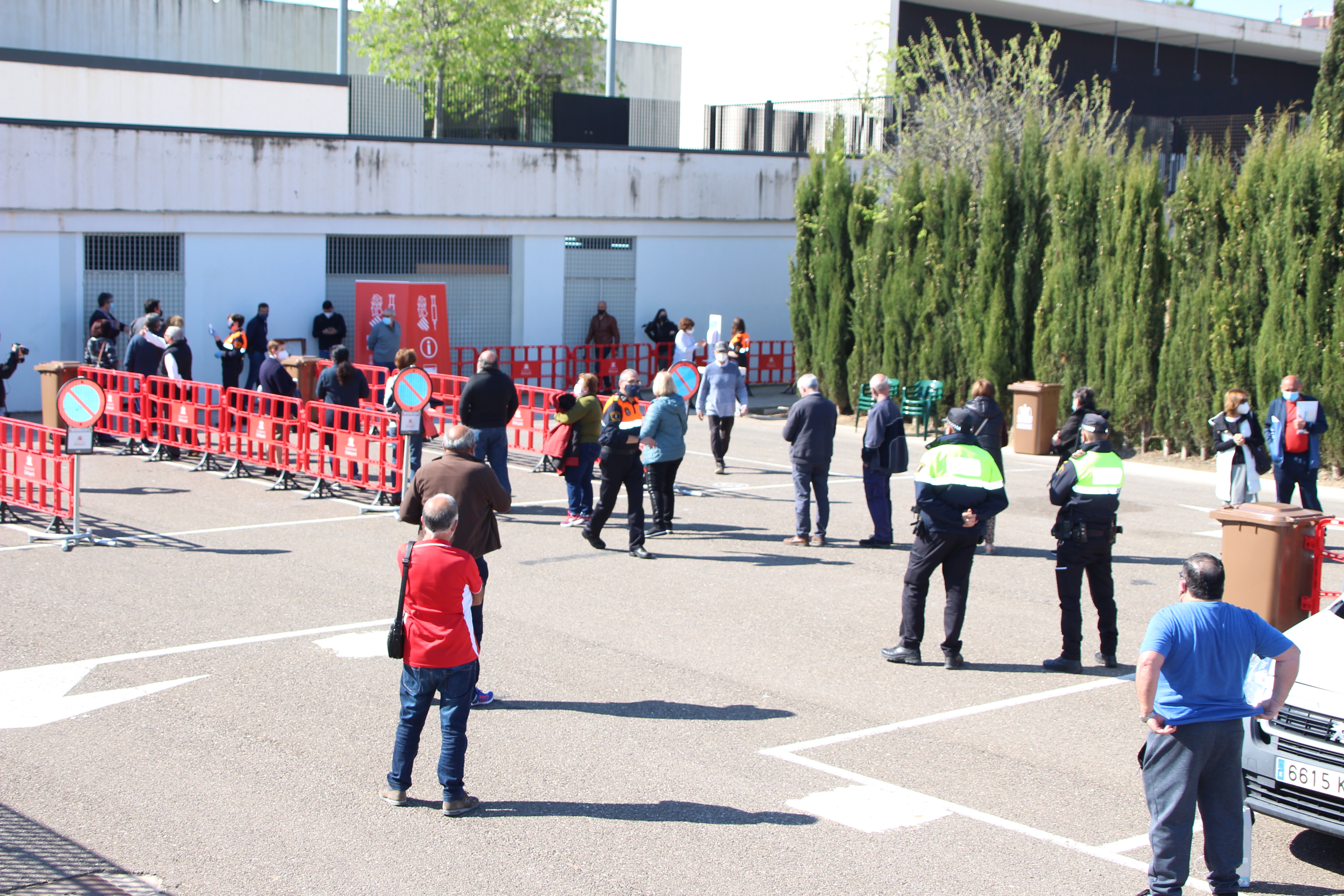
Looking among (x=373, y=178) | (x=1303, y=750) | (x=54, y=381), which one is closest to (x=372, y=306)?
(x=373, y=178)

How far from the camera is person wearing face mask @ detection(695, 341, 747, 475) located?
18109 mm

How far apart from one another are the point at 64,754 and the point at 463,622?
2672mm

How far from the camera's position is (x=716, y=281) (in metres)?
31.5

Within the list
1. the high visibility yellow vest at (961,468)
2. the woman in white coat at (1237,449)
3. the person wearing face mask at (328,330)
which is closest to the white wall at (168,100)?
the person wearing face mask at (328,330)

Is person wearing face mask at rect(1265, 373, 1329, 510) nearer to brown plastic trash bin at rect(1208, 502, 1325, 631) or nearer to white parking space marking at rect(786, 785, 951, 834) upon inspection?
brown plastic trash bin at rect(1208, 502, 1325, 631)

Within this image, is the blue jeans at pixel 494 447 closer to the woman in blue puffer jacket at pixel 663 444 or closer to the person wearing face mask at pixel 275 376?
the woman in blue puffer jacket at pixel 663 444

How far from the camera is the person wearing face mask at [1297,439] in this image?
47.3 ft

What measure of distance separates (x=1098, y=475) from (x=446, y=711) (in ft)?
16.3

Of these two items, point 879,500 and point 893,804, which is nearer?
point 893,804

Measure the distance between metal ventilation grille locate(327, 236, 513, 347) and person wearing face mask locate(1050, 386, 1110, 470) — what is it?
1755 centimetres

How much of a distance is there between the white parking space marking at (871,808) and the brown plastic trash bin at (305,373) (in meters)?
13.5

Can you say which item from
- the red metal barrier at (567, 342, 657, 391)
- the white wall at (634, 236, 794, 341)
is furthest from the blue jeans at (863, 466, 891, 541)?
the white wall at (634, 236, 794, 341)


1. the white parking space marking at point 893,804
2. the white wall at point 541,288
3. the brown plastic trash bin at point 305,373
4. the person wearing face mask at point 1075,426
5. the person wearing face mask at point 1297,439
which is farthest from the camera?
the white wall at point 541,288

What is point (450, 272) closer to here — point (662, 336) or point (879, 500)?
point (662, 336)
